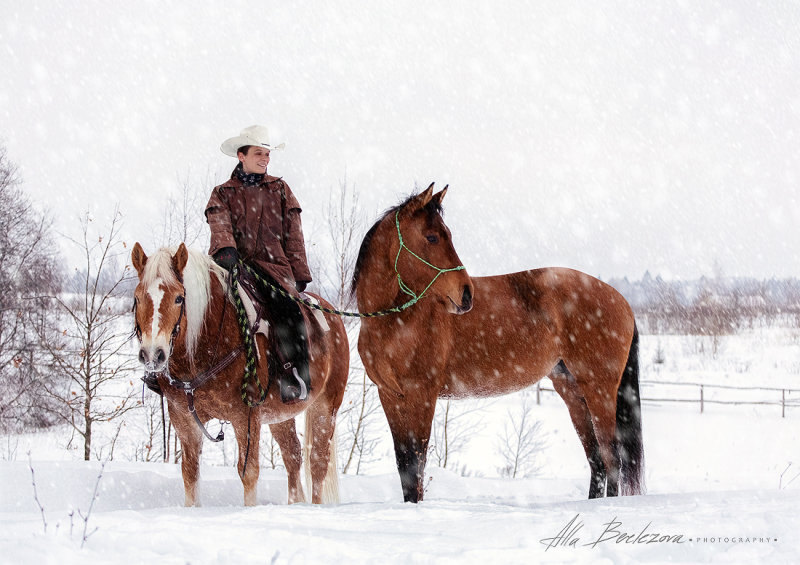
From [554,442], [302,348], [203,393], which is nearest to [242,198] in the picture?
[302,348]

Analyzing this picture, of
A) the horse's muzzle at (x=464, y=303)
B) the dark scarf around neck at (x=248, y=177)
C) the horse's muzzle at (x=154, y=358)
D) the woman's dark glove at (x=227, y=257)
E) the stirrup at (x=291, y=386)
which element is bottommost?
the stirrup at (x=291, y=386)

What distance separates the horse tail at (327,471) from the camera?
564 centimetres

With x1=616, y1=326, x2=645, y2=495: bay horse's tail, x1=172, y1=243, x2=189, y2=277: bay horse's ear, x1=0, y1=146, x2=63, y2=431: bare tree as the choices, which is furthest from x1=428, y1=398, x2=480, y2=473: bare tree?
x1=0, y1=146, x2=63, y2=431: bare tree

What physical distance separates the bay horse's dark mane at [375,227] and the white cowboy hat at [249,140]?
3.61ft

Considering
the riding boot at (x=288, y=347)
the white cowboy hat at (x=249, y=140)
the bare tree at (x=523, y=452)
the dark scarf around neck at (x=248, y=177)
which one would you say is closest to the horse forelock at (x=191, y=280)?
the riding boot at (x=288, y=347)

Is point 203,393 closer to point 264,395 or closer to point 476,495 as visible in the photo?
point 264,395

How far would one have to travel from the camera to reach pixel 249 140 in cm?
485

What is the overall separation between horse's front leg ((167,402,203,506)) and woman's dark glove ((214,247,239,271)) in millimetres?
1056

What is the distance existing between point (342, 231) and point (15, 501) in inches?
278

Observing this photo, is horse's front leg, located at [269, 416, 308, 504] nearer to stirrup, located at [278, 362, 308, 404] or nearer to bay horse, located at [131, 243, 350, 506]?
bay horse, located at [131, 243, 350, 506]

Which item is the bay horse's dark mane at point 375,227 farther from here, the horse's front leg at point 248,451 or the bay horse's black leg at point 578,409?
the bay horse's black leg at point 578,409

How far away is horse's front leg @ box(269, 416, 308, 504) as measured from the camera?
5328mm

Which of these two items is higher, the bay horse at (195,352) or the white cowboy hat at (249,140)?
the white cowboy hat at (249,140)

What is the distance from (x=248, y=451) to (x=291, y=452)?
4.12 ft
